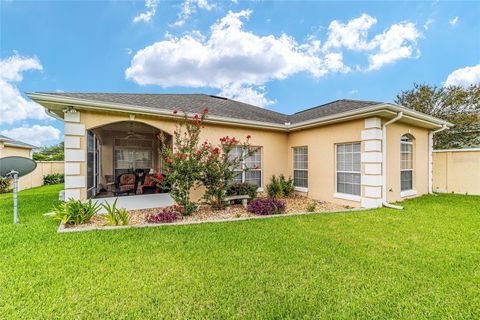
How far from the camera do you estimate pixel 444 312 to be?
230 centimetres

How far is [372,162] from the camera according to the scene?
278 inches

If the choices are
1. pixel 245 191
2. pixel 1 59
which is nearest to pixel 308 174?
pixel 245 191

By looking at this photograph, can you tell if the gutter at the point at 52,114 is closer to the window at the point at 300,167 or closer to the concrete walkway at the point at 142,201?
the concrete walkway at the point at 142,201

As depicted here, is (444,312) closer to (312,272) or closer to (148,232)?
(312,272)

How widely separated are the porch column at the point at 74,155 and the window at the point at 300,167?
818cm

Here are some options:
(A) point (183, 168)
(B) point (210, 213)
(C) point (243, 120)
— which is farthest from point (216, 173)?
(C) point (243, 120)

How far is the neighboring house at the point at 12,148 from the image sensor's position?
40.2 ft

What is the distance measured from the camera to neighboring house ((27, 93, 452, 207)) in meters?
6.31

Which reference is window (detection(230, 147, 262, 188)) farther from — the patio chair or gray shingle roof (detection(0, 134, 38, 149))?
gray shingle roof (detection(0, 134, 38, 149))

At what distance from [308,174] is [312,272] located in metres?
6.55

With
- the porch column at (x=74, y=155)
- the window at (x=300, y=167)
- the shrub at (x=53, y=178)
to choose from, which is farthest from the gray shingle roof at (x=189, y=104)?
the shrub at (x=53, y=178)

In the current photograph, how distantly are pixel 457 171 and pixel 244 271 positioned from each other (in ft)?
40.5

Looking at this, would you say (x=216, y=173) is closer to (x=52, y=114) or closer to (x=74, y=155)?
(x=74, y=155)

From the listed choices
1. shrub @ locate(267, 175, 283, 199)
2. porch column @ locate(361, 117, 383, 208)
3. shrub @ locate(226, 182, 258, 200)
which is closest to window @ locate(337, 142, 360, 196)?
porch column @ locate(361, 117, 383, 208)
